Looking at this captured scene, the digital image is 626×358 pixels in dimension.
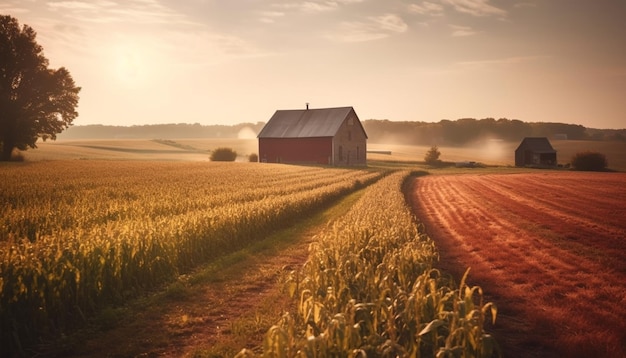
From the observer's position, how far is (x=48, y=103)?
48.4m

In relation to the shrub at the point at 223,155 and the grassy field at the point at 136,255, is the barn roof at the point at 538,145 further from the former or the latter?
the grassy field at the point at 136,255

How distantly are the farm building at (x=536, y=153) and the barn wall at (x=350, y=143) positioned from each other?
31.3 metres

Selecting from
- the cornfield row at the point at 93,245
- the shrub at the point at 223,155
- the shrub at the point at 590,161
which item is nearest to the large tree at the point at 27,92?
the shrub at the point at 223,155

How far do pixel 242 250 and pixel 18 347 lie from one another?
7104 millimetres

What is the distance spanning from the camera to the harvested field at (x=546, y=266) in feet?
20.9

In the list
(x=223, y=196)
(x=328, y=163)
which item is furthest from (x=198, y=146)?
(x=223, y=196)

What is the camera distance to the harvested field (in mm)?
6379

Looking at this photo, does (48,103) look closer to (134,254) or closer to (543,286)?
(134,254)

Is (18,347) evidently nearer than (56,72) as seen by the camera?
Yes

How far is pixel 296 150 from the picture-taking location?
61.9m

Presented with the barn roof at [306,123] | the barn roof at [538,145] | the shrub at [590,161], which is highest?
the barn roof at [306,123]

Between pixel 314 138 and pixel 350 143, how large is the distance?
6.05 metres

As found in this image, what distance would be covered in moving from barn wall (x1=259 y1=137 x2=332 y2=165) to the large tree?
26094 mm

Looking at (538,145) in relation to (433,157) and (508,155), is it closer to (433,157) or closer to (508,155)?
(433,157)
